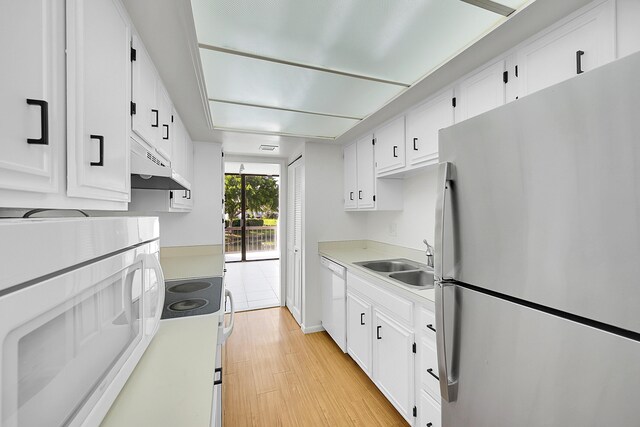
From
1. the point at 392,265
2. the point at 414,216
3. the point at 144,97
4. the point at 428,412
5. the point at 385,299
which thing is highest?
the point at 144,97

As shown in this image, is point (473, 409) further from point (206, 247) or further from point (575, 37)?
point (206, 247)

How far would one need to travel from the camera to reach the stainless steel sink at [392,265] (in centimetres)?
242

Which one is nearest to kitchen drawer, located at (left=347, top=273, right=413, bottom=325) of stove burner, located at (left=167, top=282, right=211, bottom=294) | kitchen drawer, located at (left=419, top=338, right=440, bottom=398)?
kitchen drawer, located at (left=419, top=338, right=440, bottom=398)

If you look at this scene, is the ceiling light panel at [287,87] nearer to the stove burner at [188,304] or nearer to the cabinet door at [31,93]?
the cabinet door at [31,93]

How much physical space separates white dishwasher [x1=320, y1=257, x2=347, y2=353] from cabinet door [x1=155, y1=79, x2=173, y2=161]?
1.76 metres

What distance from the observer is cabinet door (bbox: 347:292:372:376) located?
85.0 inches

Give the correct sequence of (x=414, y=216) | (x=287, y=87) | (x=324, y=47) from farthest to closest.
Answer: (x=414, y=216), (x=287, y=87), (x=324, y=47)

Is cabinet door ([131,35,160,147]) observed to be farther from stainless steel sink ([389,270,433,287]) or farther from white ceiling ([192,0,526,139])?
stainless steel sink ([389,270,433,287])

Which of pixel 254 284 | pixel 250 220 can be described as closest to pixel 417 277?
pixel 254 284

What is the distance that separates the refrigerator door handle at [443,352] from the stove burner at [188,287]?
1.53 metres

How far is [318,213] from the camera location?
3158mm

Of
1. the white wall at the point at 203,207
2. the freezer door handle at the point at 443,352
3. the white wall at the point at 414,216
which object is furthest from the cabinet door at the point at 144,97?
the white wall at the point at 414,216

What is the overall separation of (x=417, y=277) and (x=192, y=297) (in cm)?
171

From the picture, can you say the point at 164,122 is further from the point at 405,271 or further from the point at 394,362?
the point at 394,362
